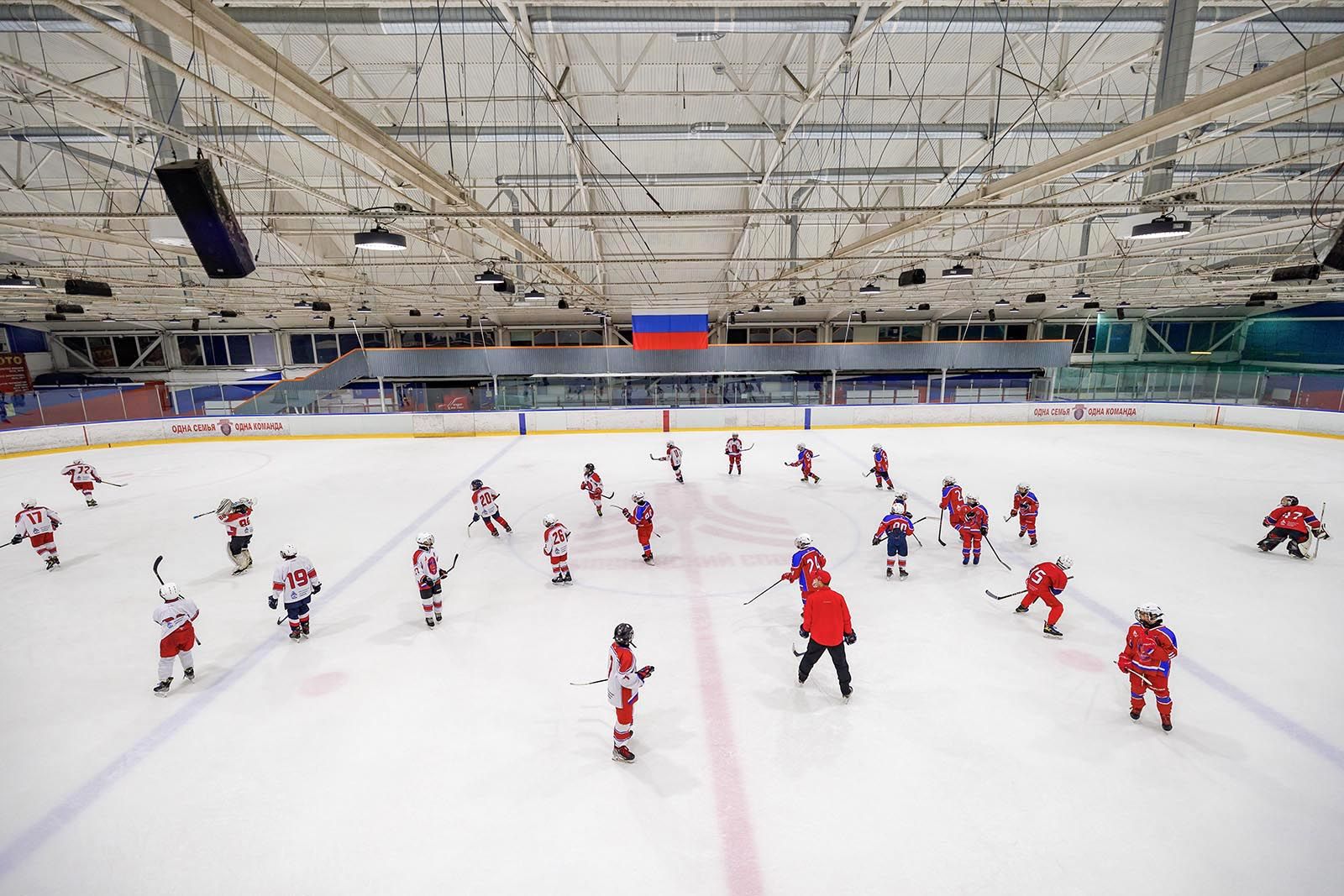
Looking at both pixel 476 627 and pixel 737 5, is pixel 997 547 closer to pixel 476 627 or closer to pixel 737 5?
pixel 476 627

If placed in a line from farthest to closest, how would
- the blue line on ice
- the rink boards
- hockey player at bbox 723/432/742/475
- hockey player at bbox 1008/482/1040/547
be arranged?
the rink boards, hockey player at bbox 723/432/742/475, hockey player at bbox 1008/482/1040/547, the blue line on ice

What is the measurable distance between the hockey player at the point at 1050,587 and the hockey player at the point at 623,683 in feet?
14.8

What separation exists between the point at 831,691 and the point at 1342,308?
150ft

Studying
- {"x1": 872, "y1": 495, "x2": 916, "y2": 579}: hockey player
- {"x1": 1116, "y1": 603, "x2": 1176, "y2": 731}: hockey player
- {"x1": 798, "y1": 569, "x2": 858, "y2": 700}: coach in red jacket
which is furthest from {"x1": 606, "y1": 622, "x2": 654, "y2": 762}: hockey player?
{"x1": 872, "y1": 495, "x2": 916, "y2": 579}: hockey player

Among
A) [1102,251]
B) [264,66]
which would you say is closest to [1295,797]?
[264,66]

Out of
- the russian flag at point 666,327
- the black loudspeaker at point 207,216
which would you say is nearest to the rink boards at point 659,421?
the russian flag at point 666,327

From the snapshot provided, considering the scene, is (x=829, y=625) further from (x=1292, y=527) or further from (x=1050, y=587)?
(x=1292, y=527)

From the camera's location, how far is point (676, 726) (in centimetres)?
469

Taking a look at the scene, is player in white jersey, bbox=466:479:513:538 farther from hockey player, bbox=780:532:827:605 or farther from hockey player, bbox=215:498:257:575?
hockey player, bbox=780:532:827:605

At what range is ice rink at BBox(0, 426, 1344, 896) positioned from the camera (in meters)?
3.49

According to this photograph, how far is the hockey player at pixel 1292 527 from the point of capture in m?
7.78

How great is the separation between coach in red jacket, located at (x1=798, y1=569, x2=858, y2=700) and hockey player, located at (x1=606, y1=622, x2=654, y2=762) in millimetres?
1511

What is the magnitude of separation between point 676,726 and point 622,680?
36.1 inches

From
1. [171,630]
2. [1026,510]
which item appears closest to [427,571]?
[171,630]
